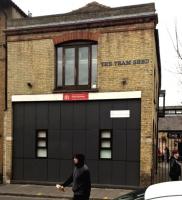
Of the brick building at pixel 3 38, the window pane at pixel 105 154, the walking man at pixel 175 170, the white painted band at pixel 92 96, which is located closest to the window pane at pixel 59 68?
the white painted band at pixel 92 96

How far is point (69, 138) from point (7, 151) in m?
2.94

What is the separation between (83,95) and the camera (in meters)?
18.1

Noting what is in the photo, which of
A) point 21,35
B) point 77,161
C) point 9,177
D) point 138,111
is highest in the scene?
point 21,35

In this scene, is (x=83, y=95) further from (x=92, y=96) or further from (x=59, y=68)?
(x=59, y=68)

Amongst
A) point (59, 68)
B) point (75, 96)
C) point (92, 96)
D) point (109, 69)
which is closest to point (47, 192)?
point (75, 96)

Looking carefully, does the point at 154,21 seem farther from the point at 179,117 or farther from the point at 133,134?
the point at 179,117

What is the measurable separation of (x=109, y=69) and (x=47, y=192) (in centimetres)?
542

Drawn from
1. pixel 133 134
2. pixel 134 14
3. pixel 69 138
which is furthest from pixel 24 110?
pixel 134 14

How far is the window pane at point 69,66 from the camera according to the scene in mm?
18609

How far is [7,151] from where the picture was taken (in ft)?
63.5

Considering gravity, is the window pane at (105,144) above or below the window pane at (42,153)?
above

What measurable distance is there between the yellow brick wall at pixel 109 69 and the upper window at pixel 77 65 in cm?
35

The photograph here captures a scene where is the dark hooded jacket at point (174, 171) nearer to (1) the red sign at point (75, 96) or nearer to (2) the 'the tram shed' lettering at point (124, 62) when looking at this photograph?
(2) the 'the tram shed' lettering at point (124, 62)

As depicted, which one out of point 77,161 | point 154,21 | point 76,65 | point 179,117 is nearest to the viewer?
point 77,161
